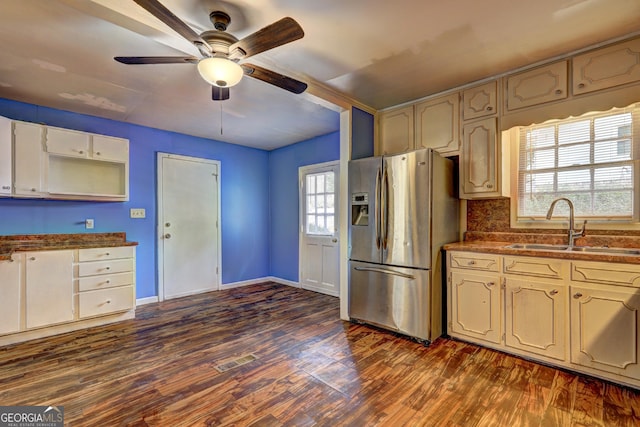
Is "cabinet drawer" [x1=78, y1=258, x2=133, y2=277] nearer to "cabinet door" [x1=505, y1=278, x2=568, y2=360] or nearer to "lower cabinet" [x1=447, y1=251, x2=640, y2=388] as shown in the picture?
"lower cabinet" [x1=447, y1=251, x2=640, y2=388]

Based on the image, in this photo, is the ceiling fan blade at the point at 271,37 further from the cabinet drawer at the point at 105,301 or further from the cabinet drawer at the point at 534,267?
the cabinet drawer at the point at 105,301

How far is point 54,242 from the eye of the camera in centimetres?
334

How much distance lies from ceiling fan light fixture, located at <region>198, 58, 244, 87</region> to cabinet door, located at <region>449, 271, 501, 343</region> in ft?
7.91

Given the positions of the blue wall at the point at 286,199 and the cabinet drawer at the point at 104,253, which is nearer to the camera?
the cabinet drawer at the point at 104,253

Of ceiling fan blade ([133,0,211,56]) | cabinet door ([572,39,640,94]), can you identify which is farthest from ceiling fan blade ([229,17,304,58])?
cabinet door ([572,39,640,94])

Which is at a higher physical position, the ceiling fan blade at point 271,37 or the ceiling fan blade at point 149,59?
the ceiling fan blade at point 271,37

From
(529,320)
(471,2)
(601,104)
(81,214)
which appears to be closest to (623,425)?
(529,320)

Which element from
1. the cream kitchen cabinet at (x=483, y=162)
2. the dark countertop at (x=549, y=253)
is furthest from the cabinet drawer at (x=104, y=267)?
the cream kitchen cabinet at (x=483, y=162)

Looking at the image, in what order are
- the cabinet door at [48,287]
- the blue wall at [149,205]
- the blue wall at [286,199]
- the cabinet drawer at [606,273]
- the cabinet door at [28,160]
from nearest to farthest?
the cabinet drawer at [606,273]
the cabinet door at [48,287]
the cabinet door at [28,160]
the blue wall at [149,205]
the blue wall at [286,199]

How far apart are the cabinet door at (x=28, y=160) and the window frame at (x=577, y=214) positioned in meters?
4.56

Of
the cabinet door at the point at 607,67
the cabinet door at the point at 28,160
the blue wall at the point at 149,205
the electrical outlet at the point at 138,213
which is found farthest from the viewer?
the electrical outlet at the point at 138,213

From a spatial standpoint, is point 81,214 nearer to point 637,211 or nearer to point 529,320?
point 529,320

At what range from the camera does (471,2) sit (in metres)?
1.80

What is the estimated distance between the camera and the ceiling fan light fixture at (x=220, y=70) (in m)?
1.80
